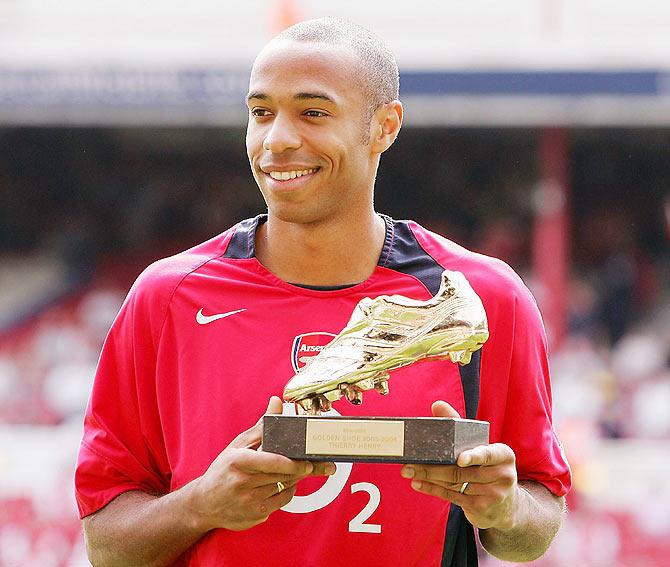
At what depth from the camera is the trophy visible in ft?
7.06

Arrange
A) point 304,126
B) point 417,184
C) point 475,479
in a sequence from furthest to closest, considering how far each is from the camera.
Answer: point 417,184 < point 304,126 < point 475,479

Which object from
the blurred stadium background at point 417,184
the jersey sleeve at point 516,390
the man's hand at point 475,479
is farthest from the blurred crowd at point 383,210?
the man's hand at point 475,479

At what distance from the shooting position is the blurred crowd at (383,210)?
10.4 metres

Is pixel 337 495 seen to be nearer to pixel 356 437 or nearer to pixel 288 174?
pixel 356 437

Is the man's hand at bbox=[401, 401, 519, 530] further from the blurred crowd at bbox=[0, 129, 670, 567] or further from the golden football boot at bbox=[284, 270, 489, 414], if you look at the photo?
the blurred crowd at bbox=[0, 129, 670, 567]

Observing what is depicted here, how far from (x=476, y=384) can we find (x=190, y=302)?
555 millimetres

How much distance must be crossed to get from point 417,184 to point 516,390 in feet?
36.1

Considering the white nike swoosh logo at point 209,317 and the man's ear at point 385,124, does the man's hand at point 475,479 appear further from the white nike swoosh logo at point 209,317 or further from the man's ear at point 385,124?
the man's ear at point 385,124

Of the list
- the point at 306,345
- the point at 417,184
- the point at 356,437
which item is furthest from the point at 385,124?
the point at 417,184

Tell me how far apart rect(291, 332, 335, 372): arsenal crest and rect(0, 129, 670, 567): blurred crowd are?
7.18 m

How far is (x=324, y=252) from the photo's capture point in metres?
2.57

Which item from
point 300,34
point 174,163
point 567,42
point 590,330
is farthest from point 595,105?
point 300,34

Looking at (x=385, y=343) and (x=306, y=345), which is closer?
(x=385, y=343)

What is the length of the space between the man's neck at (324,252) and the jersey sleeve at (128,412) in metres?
0.24
